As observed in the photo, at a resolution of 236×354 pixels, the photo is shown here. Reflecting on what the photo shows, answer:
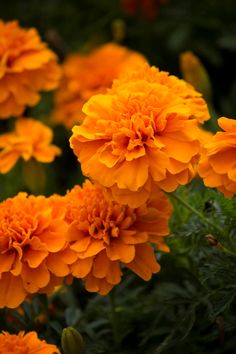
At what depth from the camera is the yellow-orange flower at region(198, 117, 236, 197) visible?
2.61 ft

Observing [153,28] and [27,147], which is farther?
[153,28]

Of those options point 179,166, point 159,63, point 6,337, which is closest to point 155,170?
point 179,166

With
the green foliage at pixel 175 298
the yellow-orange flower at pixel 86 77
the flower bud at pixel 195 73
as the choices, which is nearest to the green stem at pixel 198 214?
the green foliage at pixel 175 298

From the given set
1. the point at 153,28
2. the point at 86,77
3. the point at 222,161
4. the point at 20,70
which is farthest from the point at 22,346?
the point at 153,28

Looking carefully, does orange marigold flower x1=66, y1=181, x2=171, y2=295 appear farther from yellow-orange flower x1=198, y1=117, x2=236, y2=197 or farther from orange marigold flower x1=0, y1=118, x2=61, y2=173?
orange marigold flower x1=0, y1=118, x2=61, y2=173

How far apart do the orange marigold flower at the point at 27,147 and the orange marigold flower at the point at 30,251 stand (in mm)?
220

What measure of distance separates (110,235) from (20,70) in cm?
44

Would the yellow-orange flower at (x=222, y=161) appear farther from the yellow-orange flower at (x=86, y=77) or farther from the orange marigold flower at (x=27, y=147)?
the yellow-orange flower at (x=86, y=77)

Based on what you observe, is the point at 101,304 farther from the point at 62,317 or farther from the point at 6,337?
the point at 6,337

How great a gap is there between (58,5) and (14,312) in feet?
3.18

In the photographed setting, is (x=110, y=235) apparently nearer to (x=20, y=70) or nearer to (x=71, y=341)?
(x=71, y=341)

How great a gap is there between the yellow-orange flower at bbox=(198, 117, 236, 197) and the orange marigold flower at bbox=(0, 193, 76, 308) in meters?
0.20

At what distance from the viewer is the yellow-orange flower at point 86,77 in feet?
4.80

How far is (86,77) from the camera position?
1.48 meters
